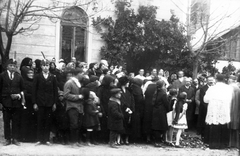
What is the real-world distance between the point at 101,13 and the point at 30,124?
24.5 ft

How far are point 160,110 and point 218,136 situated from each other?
178 cm

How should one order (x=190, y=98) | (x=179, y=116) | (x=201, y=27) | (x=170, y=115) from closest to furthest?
(x=179, y=116), (x=170, y=115), (x=190, y=98), (x=201, y=27)

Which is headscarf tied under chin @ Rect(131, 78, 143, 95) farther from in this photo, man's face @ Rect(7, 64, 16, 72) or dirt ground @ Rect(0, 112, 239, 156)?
man's face @ Rect(7, 64, 16, 72)

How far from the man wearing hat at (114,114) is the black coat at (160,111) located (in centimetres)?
100

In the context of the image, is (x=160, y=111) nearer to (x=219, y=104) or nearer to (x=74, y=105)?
(x=219, y=104)

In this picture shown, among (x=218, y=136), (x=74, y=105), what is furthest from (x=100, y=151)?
(x=218, y=136)

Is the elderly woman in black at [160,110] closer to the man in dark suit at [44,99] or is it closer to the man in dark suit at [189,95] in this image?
the man in dark suit at [189,95]

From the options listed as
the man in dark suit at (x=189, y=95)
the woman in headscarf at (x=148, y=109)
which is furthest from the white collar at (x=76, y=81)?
the man in dark suit at (x=189, y=95)

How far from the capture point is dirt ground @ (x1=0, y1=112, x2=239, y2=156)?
25.0ft

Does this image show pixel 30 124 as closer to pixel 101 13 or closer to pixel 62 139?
pixel 62 139

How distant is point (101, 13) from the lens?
14.7m

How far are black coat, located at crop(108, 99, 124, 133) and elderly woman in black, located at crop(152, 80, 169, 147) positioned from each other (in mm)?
1038

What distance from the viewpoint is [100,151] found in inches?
321

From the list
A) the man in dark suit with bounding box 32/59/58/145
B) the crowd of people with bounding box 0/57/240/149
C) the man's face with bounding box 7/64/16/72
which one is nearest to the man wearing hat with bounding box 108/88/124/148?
the crowd of people with bounding box 0/57/240/149
